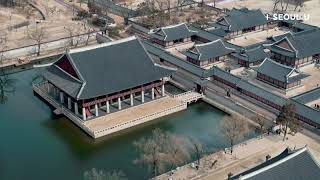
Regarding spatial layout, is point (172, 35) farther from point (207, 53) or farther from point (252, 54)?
point (252, 54)

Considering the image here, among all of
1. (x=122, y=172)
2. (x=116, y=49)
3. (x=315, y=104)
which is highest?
(x=116, y=49)

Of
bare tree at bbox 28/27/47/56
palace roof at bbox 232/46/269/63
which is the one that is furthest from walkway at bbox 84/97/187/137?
bare tree at bbox 28/27/47/56

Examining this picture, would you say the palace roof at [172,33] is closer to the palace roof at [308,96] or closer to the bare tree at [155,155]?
the palace roof at [308,96]

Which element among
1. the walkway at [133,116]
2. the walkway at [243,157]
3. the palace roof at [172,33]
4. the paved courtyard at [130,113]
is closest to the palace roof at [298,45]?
the palace roof at [172,33]

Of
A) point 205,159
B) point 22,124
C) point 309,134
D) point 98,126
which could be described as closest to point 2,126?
point 22,124

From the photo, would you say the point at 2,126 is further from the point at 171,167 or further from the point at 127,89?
the point at 171,167

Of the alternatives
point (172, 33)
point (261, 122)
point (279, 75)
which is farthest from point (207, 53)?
point (261, 122)
